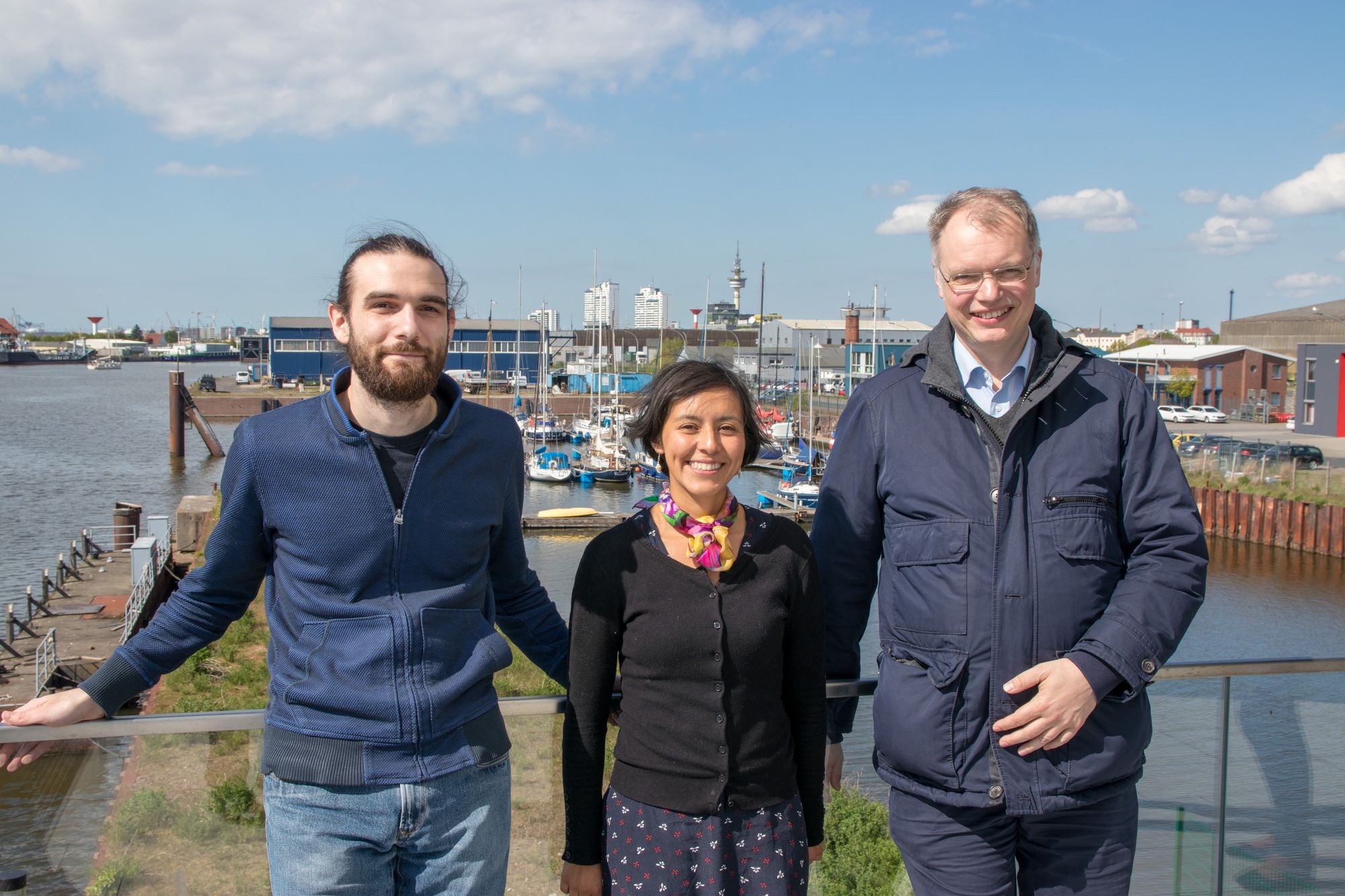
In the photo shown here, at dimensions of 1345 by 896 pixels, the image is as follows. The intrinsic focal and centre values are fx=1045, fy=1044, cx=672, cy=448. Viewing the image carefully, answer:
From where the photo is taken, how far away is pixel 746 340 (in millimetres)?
112375

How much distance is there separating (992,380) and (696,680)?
105 centimetres

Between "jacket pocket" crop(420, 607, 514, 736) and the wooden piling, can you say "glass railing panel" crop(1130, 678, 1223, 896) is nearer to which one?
"jacket pocket" crop(420, 607, 514, 736)

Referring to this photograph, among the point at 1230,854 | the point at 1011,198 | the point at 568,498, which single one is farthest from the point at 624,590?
the point at 568,498

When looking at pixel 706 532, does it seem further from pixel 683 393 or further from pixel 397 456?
pixel 397 456

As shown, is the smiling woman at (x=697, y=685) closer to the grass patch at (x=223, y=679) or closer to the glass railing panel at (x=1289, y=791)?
the glass railing panel at (x=1289, y=791)

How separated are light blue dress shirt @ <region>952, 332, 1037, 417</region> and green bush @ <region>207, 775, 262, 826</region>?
7.19ft

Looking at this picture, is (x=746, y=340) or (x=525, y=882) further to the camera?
(x=746, y=340)

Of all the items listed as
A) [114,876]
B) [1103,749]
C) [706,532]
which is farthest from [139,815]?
[1103,749]

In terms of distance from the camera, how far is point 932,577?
246 cm

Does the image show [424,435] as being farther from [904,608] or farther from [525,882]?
[525,882]

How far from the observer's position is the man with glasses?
239 cm

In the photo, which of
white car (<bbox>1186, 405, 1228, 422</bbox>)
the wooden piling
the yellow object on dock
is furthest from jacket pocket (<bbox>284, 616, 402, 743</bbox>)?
white car (<bbox>1186, 405, 1228, 422</bbox>)

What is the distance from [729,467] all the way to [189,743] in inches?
66.2

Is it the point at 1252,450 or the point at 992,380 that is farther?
the point at 1252,450
